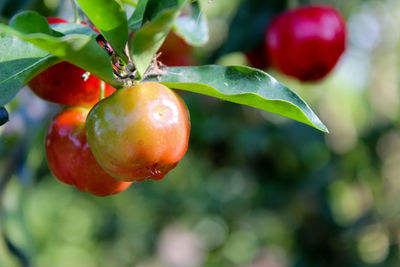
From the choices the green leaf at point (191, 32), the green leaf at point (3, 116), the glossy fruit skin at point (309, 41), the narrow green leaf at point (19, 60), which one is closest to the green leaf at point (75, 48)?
the narrow green leaf at point (19, 60)

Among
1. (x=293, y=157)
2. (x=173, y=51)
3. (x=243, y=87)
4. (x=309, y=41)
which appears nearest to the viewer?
(x=243, y=87)

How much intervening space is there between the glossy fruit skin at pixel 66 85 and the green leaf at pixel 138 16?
131 millimetres

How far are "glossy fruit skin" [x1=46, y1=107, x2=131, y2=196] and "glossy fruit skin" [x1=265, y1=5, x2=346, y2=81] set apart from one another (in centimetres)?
81

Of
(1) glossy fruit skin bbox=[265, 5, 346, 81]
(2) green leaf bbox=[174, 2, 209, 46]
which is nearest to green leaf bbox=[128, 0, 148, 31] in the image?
(2) green leaf bbox=[174, 2, 209, 46]

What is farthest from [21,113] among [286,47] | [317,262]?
[317,262]

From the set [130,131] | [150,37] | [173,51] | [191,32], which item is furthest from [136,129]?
[173,51]

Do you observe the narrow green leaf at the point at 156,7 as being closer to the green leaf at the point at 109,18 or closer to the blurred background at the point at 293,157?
the green leaf at the point at 109,18

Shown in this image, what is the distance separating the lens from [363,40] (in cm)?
299

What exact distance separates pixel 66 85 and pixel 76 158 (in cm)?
12

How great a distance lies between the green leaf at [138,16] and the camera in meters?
0.66

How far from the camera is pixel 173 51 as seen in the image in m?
1.64

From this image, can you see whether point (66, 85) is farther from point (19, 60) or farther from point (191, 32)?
point (191, 32)

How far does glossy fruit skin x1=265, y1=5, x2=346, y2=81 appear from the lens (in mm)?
1405

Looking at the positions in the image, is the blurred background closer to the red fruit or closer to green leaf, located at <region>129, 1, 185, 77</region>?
the red fruit
